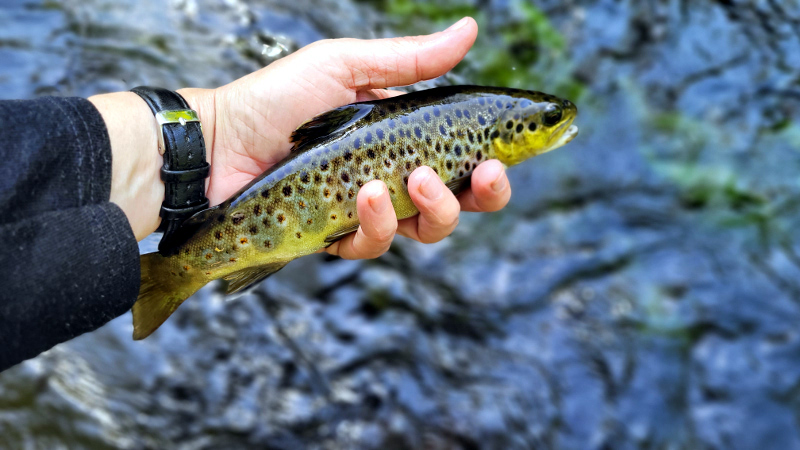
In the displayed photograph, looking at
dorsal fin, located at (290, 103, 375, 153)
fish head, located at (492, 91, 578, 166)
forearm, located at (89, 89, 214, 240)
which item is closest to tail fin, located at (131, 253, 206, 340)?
Answer: forearm, located at (89, 89, 214, 240)

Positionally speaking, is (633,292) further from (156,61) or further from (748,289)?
(156,61)

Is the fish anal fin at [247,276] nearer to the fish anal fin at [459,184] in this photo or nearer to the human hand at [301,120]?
the human hand at [301,120]

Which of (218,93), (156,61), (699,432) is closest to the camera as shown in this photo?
(218,93)

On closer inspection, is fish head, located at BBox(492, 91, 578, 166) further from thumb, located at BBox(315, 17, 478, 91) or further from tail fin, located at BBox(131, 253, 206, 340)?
tail fin, located at BBox(131, 253, 206, 340)

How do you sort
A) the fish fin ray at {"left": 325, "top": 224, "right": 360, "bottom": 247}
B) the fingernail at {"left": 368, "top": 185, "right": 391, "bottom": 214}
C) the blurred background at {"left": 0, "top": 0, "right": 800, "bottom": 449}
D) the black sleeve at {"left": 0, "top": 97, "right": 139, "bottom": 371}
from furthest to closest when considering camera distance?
the blurred background at {"left": 0, "top": 0, "right": 800, "bottom": 449} → the fish fin ray at {"left": 325, "top": 224, "right": 360, "bottom": 247} → the fingernail at {"left": 368, "top": 185, "right": 391, "bottom": 214} → the black sleeve at {"left": 0, "top": 97, "right": 139, "bottom": 371}

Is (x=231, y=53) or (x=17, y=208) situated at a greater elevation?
(x=17, y=208)

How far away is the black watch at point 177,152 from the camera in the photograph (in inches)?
96.5

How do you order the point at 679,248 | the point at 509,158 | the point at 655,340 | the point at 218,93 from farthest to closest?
the point at 679,248 → the point at 655,340 → the point at 218,93 → the point at 509,158

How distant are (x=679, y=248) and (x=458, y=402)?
1.87 m

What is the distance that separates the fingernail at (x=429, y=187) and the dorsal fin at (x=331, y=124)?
34cm

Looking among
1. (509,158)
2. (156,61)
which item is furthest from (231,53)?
(509,158)

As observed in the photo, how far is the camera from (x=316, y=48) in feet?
8.58

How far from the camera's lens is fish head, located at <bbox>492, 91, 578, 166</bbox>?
250 cm

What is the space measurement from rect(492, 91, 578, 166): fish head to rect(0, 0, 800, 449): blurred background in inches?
63.4
